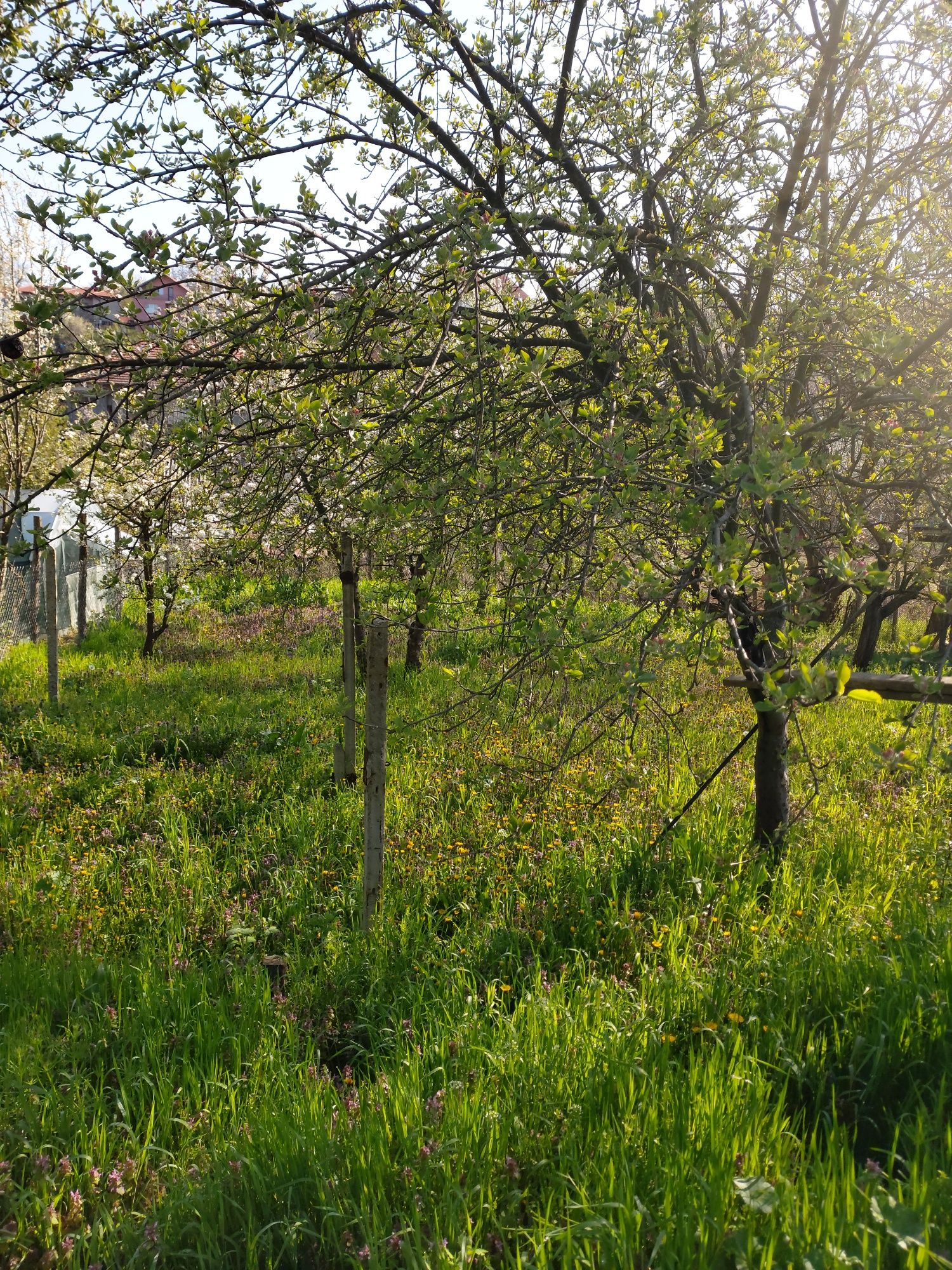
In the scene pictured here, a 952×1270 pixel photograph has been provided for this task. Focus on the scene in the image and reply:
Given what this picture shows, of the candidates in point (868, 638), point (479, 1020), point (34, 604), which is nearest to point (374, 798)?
point (479, 1020)

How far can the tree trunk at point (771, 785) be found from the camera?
4312 mm

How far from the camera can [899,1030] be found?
8.87 feet

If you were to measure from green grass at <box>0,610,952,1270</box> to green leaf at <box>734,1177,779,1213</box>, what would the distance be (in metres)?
0.02

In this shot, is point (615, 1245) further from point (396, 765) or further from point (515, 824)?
point (396, 765)

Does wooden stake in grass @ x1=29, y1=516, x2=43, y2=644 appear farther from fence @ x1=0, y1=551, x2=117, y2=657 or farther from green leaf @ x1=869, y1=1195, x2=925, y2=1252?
green leaf @ x1=869, y1=1195, x2=925, y2=1252

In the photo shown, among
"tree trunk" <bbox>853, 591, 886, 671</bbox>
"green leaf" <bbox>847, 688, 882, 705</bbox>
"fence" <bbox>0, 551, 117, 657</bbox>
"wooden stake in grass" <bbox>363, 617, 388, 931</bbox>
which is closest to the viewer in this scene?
"green leaf" <bbox>847, 688, 882, 705</bbox>

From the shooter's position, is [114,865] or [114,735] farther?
[114,735]

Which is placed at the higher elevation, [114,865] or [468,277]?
[468,277]

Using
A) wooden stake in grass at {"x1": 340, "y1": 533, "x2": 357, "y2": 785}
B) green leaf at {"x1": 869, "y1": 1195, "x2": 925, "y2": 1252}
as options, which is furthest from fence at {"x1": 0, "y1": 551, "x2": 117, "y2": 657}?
green leaf at {"x1": 869, "y1": 1195, "x2": 925, "y2": 1252}

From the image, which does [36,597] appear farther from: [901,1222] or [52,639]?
[901,1222]

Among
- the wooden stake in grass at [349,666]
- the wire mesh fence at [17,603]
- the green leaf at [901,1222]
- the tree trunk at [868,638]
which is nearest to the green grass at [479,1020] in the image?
the green leaf at [901,1222]

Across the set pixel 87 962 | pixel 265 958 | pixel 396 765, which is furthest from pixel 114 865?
pixel 396 765

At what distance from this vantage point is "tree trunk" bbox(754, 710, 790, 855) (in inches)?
170

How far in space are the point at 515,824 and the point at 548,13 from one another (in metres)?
4.14
